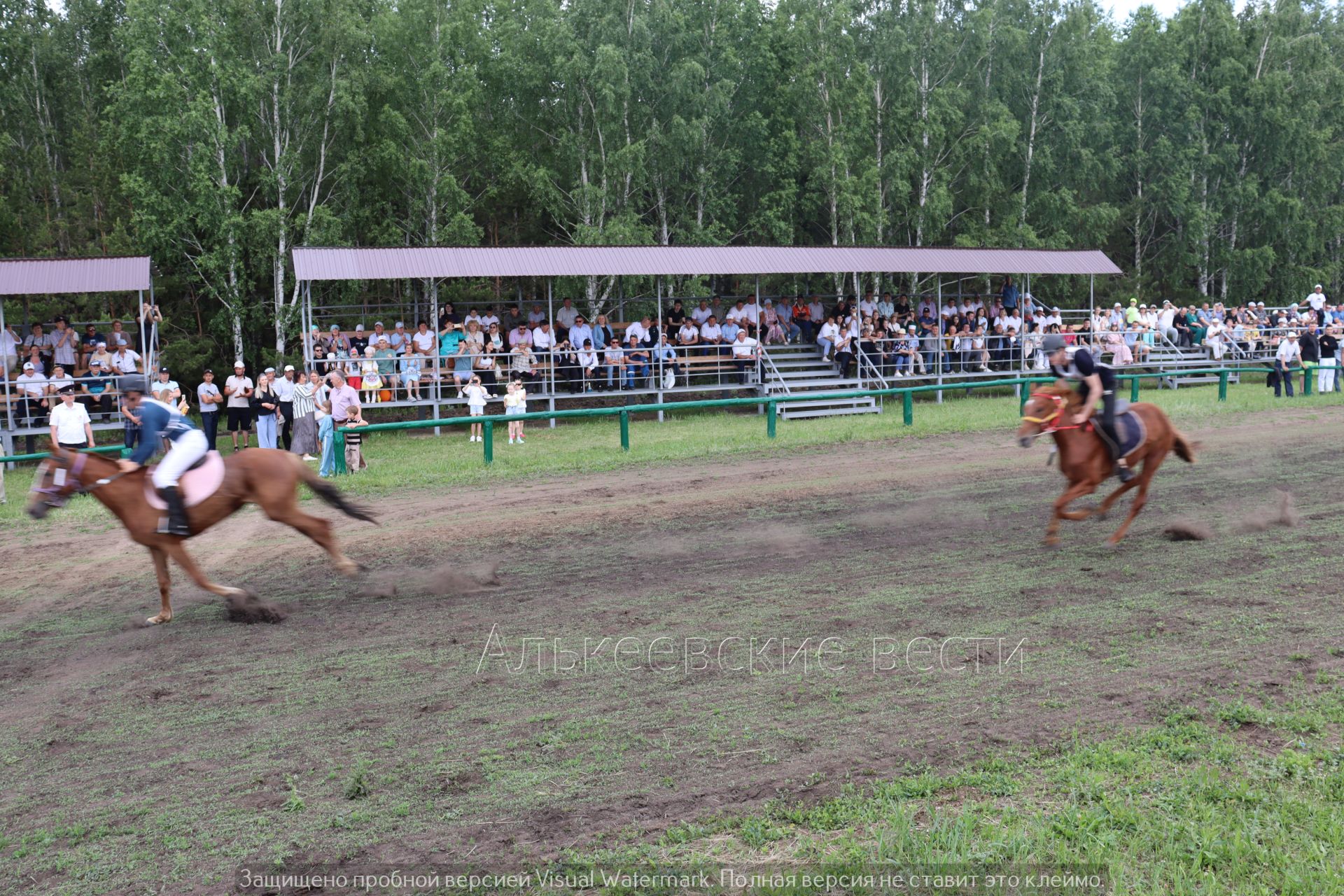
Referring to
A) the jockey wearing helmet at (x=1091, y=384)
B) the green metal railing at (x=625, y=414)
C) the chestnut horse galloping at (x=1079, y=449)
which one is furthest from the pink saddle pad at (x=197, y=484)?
the jockey wearing helmet at (x=1091, y=384)

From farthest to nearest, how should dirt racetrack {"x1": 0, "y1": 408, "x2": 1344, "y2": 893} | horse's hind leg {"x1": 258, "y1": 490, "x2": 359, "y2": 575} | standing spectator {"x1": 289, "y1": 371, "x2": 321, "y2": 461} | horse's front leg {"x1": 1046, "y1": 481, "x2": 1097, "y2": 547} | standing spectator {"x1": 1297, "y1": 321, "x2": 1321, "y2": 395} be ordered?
standing spectator {"x1": 1297, "y1": 321, "x2": 1321, "y2": 395}, standing spectator {"x1": 289, "y1": 371, "x2": 321, "y2": 461}, horse's front leg {"x1": 1046, "y1": 481, "x2": 1097, "y2": 547}, horse's hind leg {"x1": 258, "y1": 490, "x2": 359, "y2": 575}, dirt racetrack {"x1": 0, "y1": 408, "x2": 1344, "y2": 893}

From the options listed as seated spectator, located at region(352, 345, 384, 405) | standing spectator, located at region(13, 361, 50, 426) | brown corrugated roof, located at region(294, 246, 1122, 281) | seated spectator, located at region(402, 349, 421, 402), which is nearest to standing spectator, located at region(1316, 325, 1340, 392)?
brown corrugated roof, located at region(294, 246, 1122, 281)

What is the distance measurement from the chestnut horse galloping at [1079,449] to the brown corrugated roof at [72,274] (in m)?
17.2

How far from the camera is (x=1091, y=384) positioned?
1115 centimetres

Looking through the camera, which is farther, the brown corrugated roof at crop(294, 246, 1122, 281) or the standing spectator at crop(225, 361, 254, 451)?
the brown corrugated roof at crop(294, 246, 1122, 281)

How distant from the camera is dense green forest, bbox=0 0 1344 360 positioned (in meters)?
27.8

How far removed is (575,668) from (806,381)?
1920cm

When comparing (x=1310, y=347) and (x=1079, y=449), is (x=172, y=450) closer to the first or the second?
(x=1079, y=449)

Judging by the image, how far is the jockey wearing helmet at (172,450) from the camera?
28.6ft

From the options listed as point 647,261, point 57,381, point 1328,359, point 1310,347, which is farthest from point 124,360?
point 1328,359

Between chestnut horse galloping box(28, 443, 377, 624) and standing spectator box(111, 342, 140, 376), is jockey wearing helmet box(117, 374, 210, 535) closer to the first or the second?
chestnut horse galloping box(28, 443, 377, 624)

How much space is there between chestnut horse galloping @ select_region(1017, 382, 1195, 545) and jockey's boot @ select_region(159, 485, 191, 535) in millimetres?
7620

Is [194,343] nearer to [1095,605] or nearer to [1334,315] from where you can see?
[1095,605]

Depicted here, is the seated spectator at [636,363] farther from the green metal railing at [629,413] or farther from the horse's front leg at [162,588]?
the horse's front leg at [162,588]
